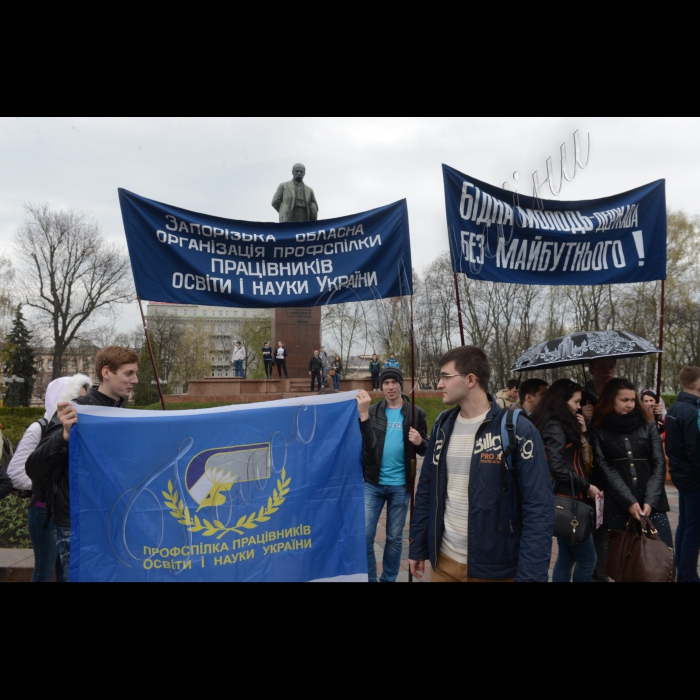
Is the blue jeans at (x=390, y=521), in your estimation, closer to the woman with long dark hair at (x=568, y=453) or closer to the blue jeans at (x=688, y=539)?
the woman with long dark hair at (x=568, y=453)

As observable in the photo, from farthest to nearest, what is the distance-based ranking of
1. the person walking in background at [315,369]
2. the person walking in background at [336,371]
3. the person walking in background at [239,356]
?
the person walking in background at [239,356] < the person walking in background at [336,371] < the person walking in background at [315,369]

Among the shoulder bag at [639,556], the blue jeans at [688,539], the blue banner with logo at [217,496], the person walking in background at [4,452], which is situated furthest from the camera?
the blue jeans at [688,539]

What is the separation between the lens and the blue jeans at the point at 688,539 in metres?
4.30

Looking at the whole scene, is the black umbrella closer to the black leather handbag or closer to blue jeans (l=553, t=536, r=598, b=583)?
the black leather handbag

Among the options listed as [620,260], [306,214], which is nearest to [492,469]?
[620,260]

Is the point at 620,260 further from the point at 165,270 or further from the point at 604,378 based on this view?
the point at 165,270

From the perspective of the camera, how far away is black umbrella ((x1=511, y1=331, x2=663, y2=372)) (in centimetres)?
380

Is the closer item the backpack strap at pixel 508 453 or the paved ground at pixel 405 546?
the backpack strap at pixel 508 453

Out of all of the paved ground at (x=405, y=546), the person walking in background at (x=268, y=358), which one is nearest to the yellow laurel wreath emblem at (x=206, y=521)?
the paved ground at (x=405, y=546)

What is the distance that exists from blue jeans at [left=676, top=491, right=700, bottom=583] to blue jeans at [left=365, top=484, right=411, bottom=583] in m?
2.13

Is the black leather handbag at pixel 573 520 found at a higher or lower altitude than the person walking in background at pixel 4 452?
lower

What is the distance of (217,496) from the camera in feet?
10.9

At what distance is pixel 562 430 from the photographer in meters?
3.65

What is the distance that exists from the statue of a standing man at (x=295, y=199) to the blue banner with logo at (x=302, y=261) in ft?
44.1
